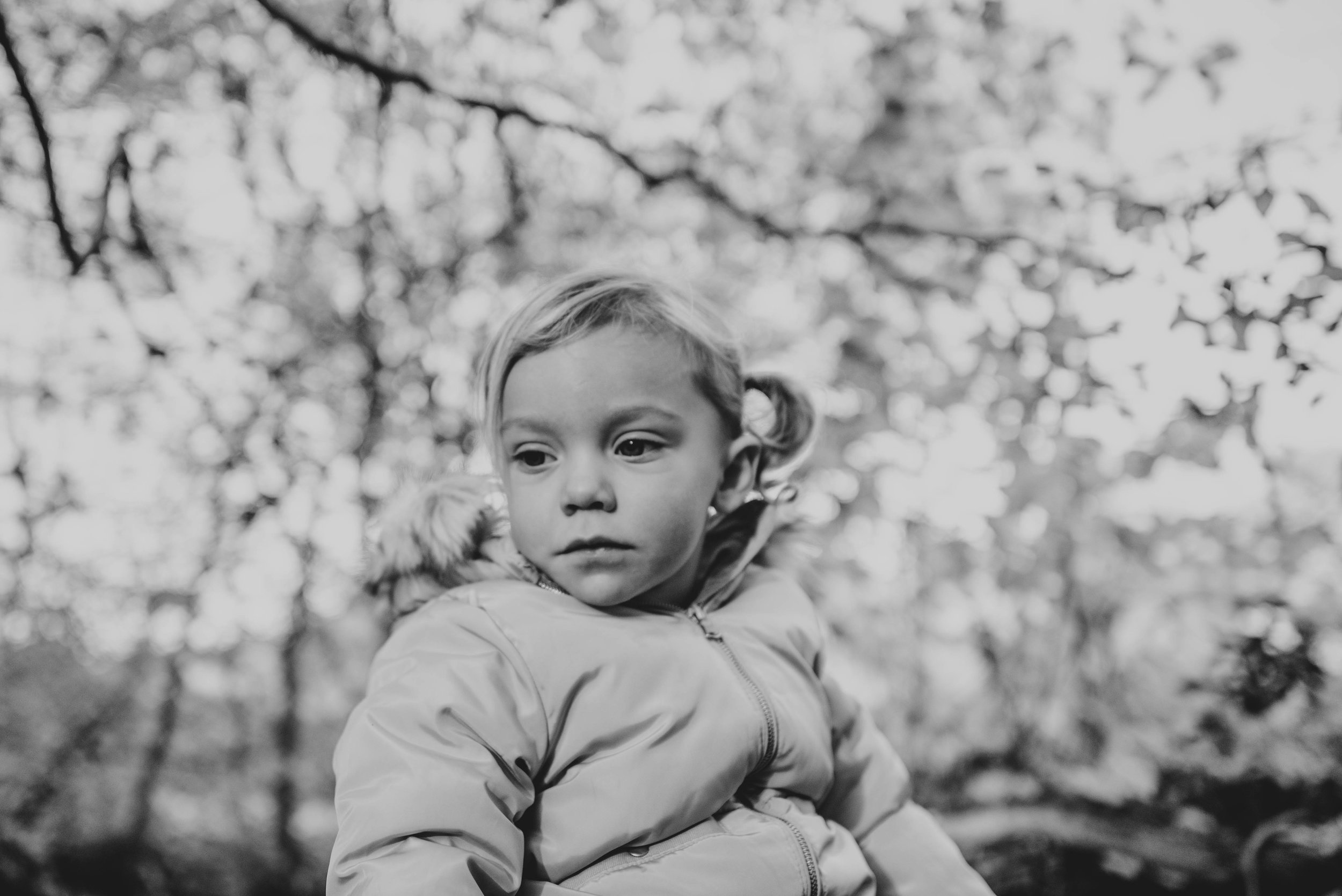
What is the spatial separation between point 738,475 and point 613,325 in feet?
1.17

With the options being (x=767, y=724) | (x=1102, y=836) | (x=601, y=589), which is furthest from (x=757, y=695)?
(x=1102, y=836)

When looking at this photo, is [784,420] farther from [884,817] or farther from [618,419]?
[884,817]

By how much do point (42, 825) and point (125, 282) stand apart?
182 cm

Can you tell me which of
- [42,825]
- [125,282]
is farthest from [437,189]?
[42,825]

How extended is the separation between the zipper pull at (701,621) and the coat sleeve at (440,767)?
300mm

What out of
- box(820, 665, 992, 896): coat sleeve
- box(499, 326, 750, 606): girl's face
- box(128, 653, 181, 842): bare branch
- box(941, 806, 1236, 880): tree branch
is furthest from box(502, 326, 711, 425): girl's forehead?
box(128, 653, 181, 842): bare branch

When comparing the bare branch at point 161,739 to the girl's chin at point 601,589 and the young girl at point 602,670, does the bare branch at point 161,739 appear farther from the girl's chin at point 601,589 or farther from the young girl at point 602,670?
the girl's chin at point 601,589

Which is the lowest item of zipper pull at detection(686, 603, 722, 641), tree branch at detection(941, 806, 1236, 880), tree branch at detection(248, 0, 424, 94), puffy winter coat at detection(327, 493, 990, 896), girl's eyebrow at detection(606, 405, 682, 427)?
tree branch at detection(941, 806, 1236, 880)

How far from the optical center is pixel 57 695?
329cm

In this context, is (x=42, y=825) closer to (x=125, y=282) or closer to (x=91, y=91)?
(x=125, y=282)

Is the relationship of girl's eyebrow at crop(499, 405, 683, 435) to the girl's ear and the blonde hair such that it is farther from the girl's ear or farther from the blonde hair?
the girl's ear

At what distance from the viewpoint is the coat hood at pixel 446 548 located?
4.42 ft

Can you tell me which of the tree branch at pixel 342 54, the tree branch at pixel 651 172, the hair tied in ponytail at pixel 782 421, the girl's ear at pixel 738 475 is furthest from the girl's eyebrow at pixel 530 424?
the tree branch at pixel 342 54

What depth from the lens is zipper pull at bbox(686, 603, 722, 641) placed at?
4.50ft
